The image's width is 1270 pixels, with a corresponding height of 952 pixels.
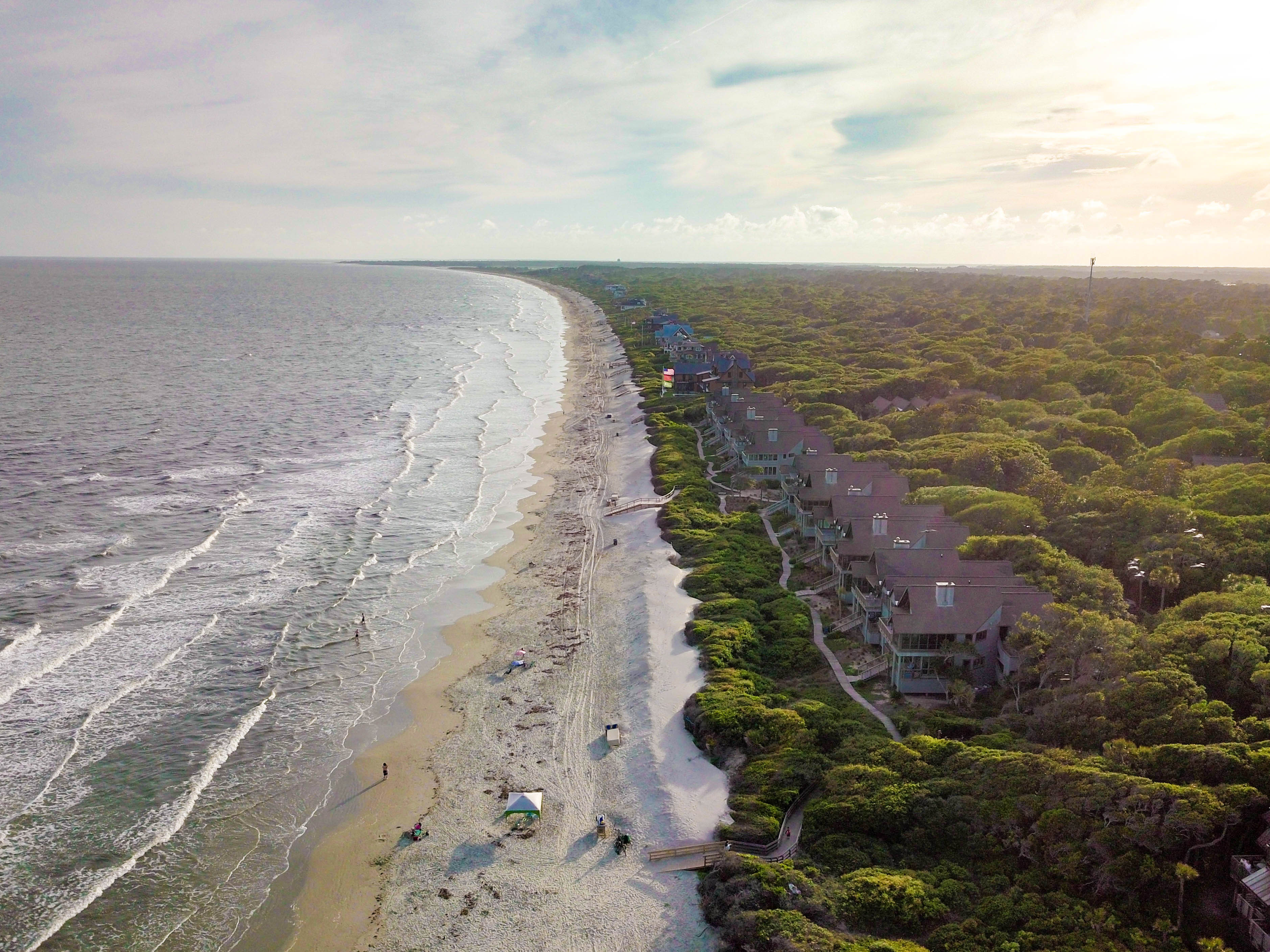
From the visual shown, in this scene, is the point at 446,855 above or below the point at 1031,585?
below

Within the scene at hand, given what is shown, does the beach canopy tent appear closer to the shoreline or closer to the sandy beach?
the sandy beach

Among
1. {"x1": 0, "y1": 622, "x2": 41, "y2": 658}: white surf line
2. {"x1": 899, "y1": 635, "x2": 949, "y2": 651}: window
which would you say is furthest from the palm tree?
{"x1": 0, "y1": 622, "x2": 41, "y2": 658}: white surf line

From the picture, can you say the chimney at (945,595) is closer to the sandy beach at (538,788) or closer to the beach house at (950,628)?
A: the beach house at (950,628)

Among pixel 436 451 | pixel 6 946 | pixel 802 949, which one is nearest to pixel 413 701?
pixel 6 946

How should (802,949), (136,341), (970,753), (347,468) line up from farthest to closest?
(136,341) < (347,468) < (970,753) < (802,949)

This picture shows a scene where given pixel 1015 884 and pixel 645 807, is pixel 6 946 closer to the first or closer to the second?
pixel 645 807

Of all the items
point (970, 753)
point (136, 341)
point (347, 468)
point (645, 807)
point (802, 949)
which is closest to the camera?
point (802, 949)
